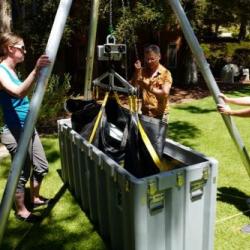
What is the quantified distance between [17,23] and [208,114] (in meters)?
5.62

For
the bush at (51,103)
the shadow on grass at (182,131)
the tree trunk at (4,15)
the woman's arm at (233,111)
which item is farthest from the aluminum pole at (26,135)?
the tree trunk at (4,15)

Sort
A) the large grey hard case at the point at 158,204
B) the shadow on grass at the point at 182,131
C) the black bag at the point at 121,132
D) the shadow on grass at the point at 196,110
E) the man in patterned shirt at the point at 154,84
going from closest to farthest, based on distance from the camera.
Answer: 1. the large grey hard case at the point at 158,204
2. the black bag at the point at 121,132
3. the man in patterned shirt at the point at 154,84
4. the shadow on grass at the point at 182,131
5. the shadow on grass at the point at 196,110

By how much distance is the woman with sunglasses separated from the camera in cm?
315

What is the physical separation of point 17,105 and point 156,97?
163 cm

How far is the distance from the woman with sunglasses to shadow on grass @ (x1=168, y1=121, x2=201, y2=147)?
3441 mm

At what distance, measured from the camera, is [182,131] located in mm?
7574

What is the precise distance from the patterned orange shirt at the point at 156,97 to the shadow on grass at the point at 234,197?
1.17 meters

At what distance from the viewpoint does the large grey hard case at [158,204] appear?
2.72 m

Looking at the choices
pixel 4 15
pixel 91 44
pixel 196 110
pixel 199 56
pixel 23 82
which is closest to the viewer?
pixel 23 82

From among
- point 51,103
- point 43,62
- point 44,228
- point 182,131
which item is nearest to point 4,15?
point 51,103

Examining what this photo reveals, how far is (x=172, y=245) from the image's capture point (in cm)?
294

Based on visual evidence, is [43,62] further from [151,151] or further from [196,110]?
[196,110]

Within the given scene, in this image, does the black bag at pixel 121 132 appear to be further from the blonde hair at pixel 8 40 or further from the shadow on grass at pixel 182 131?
the shadow on grass at pixel 182 131

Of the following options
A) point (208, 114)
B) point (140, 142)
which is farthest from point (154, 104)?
point (208, 114)
